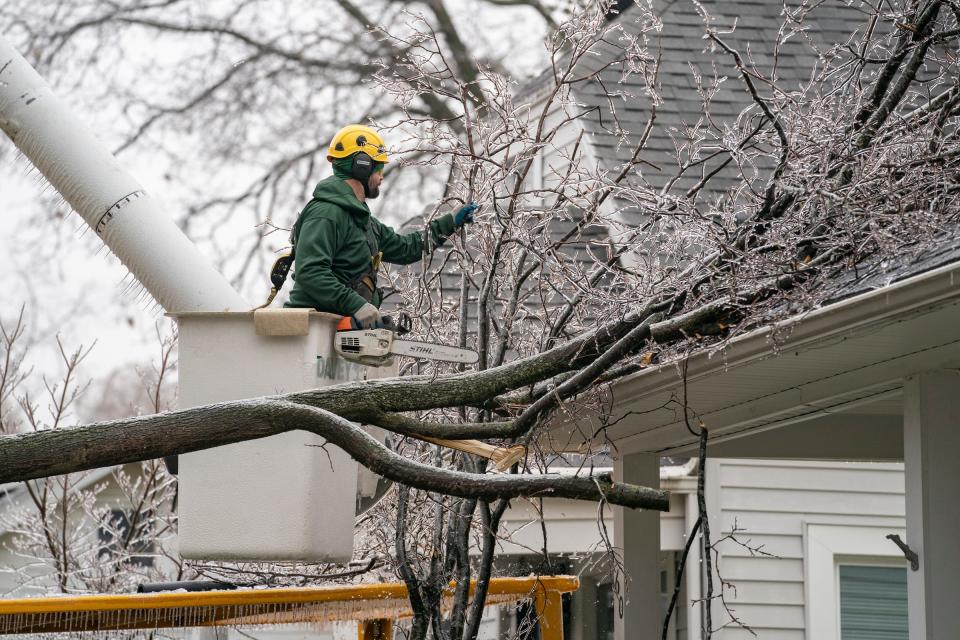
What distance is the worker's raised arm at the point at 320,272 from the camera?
499 centimetres

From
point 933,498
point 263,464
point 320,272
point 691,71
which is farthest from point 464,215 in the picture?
point 691,71

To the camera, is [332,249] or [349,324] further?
[332,249]

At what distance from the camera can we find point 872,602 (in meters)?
10.8

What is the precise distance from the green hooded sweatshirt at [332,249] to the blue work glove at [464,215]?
0.36 m

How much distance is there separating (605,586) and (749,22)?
17.8 feet

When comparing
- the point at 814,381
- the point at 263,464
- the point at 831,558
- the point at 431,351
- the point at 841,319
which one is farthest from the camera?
the point at 831,558

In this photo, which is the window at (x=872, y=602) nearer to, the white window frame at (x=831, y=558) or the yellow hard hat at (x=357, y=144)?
the white window frame at (x=831, y=558)

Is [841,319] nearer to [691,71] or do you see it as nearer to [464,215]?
[464,215]

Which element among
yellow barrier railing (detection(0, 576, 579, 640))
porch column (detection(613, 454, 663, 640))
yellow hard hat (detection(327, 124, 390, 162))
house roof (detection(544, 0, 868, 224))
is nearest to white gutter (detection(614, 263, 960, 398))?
yellow hard hat (detection(327, 124, 390, 162))

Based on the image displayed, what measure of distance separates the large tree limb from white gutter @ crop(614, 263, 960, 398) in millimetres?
774

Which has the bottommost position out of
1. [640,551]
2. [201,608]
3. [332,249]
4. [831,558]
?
[201,608]

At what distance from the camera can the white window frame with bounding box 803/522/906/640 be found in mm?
10609

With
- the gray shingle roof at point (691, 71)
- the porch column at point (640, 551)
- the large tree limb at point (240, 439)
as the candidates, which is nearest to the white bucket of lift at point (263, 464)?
the large tree limb at point (240, 439)

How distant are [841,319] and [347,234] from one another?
188 centimetres
